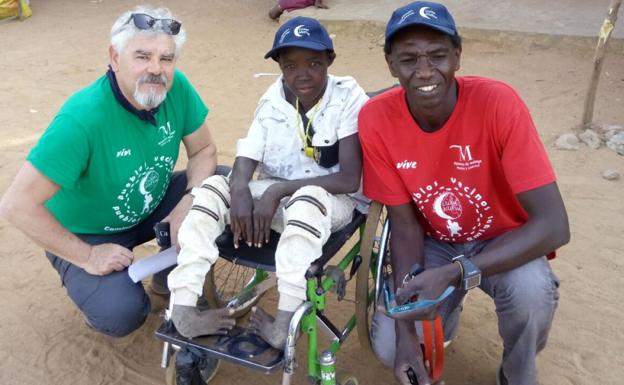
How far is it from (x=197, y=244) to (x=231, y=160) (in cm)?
266

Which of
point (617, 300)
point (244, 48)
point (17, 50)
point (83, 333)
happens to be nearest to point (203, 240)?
point (83, 333)

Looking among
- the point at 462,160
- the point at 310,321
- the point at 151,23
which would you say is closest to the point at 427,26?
the point at 462,160

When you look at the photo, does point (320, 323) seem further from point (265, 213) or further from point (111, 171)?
point (111, 171)

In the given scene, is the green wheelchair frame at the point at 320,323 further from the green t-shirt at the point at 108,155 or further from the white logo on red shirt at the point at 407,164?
the green t-shirt at the point at 108,155

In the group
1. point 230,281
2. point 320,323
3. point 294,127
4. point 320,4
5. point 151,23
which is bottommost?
point 320,4

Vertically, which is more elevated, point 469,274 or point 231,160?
point 469,274

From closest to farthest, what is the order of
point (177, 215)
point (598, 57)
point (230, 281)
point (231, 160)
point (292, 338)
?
point (292, 338) < point (177, 215) < point (230, 281) < point (598, 57) < point (231, 160)

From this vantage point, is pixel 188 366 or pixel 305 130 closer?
pixel 188 366

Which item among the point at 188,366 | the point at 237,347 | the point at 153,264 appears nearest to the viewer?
the point at 237,347

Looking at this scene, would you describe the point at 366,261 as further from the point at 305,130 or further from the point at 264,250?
the point at 305,130

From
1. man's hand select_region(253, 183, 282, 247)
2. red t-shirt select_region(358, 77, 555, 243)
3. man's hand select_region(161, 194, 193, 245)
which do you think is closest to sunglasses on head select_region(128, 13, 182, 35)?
man's hand select_region(161, 194, 193, 245)

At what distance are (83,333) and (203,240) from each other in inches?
51.7

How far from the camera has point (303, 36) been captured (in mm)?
2748

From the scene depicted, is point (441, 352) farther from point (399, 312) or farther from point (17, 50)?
point (17, 50)
